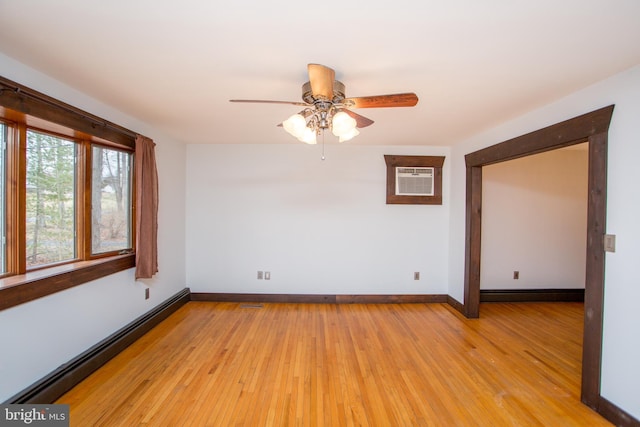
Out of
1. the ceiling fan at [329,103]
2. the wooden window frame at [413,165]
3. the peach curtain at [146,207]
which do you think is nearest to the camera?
the ceiling fan at [329,103]

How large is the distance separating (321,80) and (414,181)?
2760mm

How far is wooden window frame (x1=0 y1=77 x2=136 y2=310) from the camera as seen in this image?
168 cm

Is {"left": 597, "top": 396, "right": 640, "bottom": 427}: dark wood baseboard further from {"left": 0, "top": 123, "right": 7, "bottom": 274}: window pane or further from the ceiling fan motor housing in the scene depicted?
{"left": 0, "top": 123, "right": 7, "bottom": 274}: window pane

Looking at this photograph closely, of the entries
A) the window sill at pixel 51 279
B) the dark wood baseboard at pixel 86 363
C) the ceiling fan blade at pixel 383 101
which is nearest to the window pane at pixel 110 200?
the window sill at pixel 51 279

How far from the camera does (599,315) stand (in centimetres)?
184

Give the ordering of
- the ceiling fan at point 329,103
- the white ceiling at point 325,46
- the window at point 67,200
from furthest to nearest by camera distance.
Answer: the window at point 67,200, the ceiling fan at point 329,103, the white ceiling at point 325,46

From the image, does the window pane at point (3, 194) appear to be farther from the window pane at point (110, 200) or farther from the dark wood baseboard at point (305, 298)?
the dark wood baseboard at point (305, 298)

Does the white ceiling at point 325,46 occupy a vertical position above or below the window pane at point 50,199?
above

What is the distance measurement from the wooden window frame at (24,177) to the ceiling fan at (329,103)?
1.33 meters

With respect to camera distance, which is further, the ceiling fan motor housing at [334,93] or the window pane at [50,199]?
the window pane at [50,199]

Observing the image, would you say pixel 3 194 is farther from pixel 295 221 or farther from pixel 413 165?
pixel 413 165

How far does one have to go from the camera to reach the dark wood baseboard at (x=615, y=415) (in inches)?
65.3

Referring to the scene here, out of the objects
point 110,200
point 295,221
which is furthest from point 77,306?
point 295,221

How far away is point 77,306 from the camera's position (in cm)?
216
